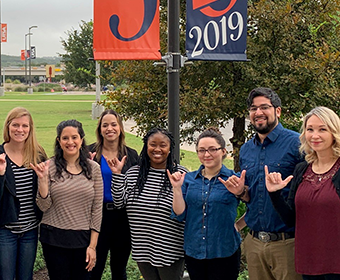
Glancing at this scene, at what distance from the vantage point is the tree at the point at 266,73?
6250 mm

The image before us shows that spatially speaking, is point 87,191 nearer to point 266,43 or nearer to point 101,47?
point 101,47

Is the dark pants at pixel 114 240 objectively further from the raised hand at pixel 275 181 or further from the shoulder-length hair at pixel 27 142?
the raised hand at pixel 275 181

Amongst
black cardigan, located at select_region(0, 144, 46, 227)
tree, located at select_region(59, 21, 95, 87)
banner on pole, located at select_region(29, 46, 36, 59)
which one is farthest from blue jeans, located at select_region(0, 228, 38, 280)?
banner on pole, located at select_region(29, 46, 36, 59)

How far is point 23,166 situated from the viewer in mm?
3957

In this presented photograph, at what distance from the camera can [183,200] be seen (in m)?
3.73

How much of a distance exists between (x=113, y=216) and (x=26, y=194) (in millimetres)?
861

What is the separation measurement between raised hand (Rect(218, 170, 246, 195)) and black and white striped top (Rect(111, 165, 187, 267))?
557mm

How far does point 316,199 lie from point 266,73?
11.5 ft

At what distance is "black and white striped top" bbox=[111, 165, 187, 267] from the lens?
3834 millimetres

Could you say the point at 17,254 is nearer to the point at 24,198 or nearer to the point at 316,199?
the point at 24,198

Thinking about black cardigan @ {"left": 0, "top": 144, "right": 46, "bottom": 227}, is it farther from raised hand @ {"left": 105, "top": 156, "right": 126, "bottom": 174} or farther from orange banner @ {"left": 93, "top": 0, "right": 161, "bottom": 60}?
orange banner @ {"left": 93, "top": 0, "right": 161, "bottom": 60}

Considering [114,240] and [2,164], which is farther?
[114,240]

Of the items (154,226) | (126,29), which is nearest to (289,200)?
(154,226)

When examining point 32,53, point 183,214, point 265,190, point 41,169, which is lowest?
point 183,214
